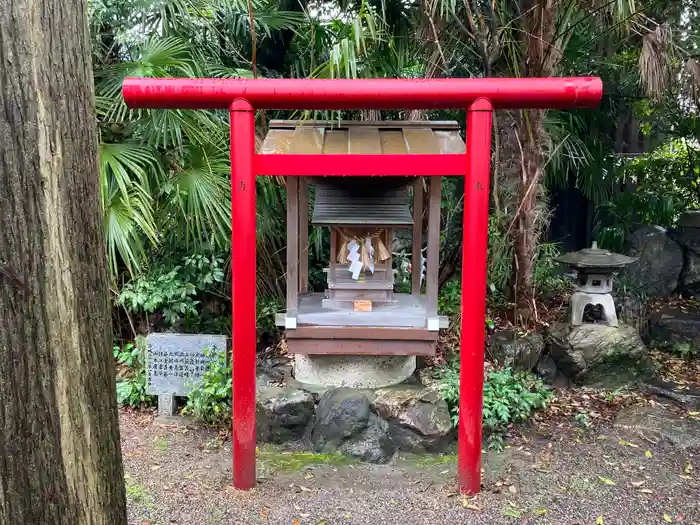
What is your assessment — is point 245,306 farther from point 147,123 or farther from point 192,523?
point 147,123

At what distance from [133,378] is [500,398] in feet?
10.0

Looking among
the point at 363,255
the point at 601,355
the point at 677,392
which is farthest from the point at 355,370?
the point at 677,392

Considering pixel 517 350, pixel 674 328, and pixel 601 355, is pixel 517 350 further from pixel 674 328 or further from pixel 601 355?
pixel 674 328

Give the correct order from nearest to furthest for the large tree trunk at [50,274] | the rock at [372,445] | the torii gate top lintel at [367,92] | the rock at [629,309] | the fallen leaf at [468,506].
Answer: the large tree trunk at [50,274]
the torii gate top lintel at [367,92]
the fallen leaf at [468,506]
the rock at [372,445]
the rock at [629,309]

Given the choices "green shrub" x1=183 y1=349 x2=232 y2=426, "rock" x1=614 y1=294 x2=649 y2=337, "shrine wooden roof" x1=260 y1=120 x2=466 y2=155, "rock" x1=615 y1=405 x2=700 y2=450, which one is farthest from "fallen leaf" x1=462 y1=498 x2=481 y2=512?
"rock" x1=614 y1=294 x2=649 y2=337

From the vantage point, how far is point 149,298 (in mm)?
4645

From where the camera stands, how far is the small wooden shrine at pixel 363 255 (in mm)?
3623

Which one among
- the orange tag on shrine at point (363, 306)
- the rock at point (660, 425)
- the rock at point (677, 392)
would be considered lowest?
the rock at point (660, 425)

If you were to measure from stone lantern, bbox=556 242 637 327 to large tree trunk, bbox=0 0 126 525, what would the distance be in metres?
4.15

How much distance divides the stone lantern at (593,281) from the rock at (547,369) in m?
0.39

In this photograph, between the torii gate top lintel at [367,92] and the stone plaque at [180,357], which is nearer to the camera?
the torii gate top lintel at [367,92]

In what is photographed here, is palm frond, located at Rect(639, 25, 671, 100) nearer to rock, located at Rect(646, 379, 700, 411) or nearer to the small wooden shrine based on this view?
the small wooden shrine

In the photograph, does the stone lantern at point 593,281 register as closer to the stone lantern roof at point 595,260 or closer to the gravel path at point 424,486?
the stone lantern roof at point 595,260

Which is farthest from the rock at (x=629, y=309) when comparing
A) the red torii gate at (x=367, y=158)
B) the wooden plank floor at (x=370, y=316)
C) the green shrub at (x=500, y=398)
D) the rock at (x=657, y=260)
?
the red torii gate at (x=367, y=158)
